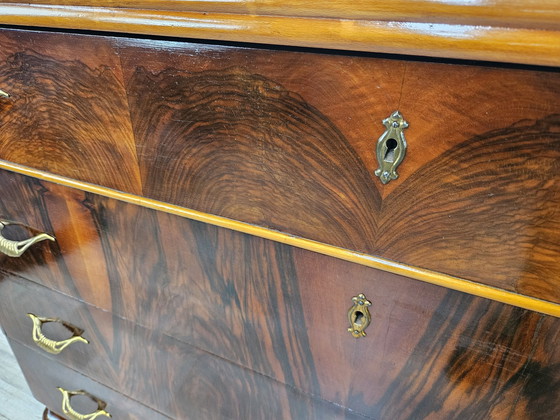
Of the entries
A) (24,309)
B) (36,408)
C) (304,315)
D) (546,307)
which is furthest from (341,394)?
(36,408)

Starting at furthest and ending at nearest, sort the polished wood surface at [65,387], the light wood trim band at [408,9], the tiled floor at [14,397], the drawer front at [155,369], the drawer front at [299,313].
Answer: the tiled floor at [14,397]
the polished wood surface at [65,387]
the drawer front at [155,369]
the drawer front at [299,313]
the light wood trim band at [408,9]

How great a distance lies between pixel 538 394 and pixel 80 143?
1.49 feet

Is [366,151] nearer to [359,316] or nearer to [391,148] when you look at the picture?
[391,148]

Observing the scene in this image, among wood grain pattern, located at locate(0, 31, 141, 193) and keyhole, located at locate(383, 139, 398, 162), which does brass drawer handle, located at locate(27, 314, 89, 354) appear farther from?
keyhole, located at locate(383, 139, 398, 162)

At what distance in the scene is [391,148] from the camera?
0.95 ft

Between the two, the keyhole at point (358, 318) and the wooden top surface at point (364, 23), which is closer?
the wooden top surface at point (364, 23)

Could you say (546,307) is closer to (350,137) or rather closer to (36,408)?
(350,137)

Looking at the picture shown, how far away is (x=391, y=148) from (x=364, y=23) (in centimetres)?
8

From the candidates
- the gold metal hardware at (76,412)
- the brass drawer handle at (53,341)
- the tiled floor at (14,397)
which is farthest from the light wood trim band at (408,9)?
the tiled floor at (14,397)

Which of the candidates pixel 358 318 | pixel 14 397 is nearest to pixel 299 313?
pixel 358 318

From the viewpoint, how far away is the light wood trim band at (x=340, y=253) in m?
0.29

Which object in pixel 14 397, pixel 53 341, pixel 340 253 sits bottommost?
pixel 14 397

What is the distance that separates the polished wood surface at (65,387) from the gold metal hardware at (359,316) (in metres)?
0.38

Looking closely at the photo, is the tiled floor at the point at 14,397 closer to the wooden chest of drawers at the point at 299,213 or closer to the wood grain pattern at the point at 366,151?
the wooden chest of drawers at the point at 299,213
